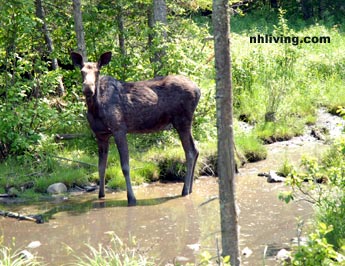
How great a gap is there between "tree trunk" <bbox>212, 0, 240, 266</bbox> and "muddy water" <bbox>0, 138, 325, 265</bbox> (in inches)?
94.0

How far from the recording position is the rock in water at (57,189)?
42.8 feet

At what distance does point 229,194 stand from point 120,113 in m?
6.61

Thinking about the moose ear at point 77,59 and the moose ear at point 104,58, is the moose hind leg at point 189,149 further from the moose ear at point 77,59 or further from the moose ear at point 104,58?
the moose ear at point 77,59

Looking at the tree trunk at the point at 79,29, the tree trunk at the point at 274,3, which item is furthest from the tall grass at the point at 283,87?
the tree trunk at the point at 274,3

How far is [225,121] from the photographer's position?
5980 millimetres

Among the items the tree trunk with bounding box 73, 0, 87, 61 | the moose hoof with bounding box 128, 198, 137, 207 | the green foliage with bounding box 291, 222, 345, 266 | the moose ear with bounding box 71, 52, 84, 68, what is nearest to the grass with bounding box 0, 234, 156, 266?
the green foliage with bounding box 291, 222, 345, 266

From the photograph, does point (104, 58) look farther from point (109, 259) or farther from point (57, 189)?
point (109, 259)

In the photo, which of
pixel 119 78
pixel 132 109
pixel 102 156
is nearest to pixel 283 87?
pixel 119 78

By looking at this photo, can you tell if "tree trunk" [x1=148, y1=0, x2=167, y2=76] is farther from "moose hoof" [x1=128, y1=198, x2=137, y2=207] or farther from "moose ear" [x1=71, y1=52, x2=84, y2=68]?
"moose hoof" [x1=128, y1=198, x2=137, y2=207]

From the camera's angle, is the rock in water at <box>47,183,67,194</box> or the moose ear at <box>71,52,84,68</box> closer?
the moose ear at <box>71,52,84,68</box>

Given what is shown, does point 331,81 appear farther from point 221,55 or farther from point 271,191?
point 221,55

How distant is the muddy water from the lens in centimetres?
928

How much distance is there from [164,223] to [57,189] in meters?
3.05

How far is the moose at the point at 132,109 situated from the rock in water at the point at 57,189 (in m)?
0.84
